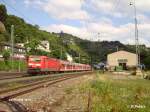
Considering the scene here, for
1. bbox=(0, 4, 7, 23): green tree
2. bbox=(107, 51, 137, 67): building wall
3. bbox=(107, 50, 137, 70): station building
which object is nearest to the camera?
bbox=(107, 51, 137, 67): building wall

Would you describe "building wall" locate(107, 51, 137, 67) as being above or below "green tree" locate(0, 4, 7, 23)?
below

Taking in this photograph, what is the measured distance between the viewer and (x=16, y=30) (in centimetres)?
15862

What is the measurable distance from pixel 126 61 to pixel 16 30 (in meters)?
48.4

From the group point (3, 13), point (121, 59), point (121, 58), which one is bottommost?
point (121, 59)

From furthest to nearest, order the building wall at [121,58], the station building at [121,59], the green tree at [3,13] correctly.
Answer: the green tree at [3,13]
the station building at [121,59]
the building wall at [121,58]

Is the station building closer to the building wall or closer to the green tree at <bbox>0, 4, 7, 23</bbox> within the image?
the building wall

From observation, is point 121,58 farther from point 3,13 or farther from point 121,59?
point 3,13

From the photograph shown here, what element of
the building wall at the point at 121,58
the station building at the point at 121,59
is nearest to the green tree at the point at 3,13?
the building wall at the point at 121,58

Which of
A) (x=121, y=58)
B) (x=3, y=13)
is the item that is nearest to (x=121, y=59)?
(x=121, y=58)

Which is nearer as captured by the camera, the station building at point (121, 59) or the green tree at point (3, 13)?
the station building at point (121, 59)

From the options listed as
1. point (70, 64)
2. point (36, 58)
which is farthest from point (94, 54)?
point (36, 58)

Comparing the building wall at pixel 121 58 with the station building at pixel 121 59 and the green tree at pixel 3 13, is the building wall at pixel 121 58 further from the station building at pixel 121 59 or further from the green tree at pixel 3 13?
the green tree at pixel 3 13

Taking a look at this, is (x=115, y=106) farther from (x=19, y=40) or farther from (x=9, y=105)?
(x=19, y=40)

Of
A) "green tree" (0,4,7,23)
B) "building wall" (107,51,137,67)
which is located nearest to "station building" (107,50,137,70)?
"building wall" (107,51,137,67)
